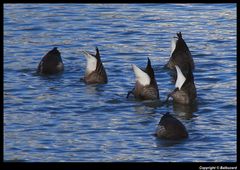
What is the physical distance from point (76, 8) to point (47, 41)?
382 cm

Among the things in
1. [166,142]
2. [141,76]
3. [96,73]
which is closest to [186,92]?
[141,76]

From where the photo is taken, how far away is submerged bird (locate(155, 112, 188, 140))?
16.7m

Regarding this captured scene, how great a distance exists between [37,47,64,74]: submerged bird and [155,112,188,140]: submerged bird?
17.4ft

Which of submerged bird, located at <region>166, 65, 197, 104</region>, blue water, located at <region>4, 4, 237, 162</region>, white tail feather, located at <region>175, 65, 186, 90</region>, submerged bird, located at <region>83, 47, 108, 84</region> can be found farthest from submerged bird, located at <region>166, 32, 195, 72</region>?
submerged bird, located at <region>166, 65, 197, 104</region>

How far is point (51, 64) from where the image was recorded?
21.5 metres

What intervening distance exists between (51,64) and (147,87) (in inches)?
116

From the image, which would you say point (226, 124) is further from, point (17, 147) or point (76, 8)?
point (76, 8)

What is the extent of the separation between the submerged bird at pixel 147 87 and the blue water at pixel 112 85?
0.86ft

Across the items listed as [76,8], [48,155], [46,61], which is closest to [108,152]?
[48,155]

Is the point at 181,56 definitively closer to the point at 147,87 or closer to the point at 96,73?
the point at 96,73

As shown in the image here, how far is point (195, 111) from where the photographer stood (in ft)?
61.5

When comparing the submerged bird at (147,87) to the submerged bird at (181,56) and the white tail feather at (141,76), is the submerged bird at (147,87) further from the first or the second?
→ the submerged bird at (181,56)

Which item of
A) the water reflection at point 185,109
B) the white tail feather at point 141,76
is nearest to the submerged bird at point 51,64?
the white tail feather at point 141,76

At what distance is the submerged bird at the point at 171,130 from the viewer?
16656 mm
